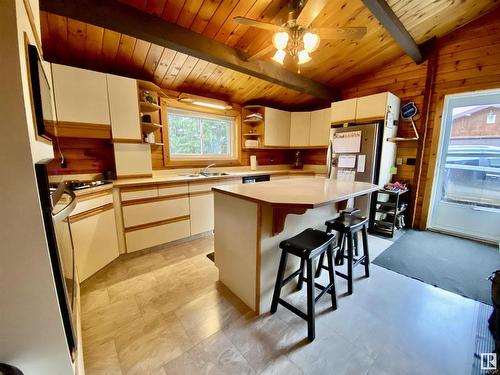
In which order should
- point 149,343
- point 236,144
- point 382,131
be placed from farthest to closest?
point 236,144 → point 382,131 → point 149,343

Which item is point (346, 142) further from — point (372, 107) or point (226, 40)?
point (226, 40)

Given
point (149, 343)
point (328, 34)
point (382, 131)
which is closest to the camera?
point (149, 343)

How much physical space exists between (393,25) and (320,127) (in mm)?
1920

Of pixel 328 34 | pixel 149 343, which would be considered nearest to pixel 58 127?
pixel 149 343

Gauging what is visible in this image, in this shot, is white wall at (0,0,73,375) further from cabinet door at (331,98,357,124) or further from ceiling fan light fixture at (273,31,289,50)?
cabinet door at (331,98,357,124)

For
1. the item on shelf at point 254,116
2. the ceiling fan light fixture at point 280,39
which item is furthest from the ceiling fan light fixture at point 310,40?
the item on shelf at point 254,116

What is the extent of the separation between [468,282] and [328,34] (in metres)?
2.72

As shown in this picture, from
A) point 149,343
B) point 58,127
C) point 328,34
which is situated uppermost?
point 328,34

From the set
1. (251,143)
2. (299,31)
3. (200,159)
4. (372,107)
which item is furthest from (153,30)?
(372,107)

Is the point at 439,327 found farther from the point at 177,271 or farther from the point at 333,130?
the point at 333,130

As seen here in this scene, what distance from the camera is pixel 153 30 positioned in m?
1.99

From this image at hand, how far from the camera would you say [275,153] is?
4.81 m

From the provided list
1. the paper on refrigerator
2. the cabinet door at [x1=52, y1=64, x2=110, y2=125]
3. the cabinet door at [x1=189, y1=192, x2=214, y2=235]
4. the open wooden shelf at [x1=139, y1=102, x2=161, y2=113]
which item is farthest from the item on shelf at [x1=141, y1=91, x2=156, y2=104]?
the paper on refrigerator

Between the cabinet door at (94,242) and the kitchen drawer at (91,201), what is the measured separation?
0.10m
